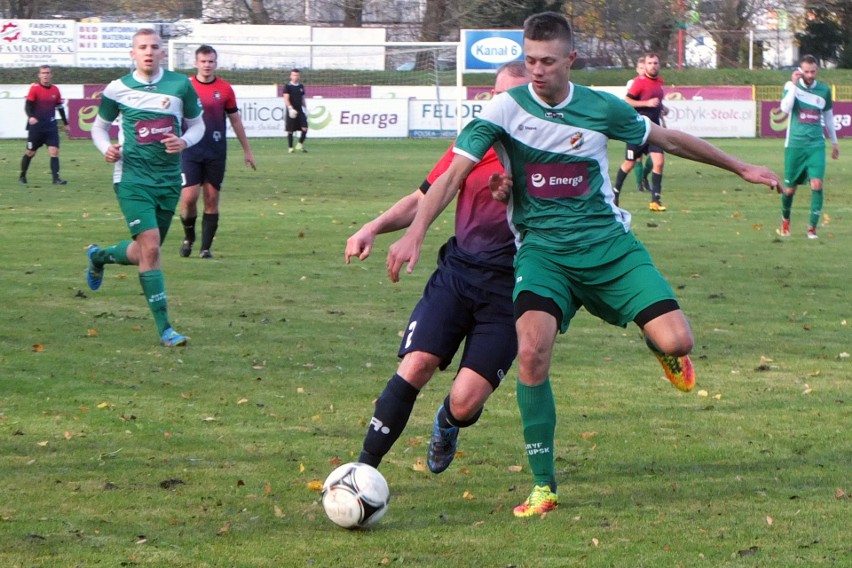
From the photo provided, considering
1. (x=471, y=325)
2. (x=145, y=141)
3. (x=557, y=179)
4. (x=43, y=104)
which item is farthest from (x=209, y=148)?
(x=43, y=104)

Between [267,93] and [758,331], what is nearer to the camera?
[758,331]

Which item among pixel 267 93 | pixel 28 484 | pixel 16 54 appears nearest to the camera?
pixel 28 484

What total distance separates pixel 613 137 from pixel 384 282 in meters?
6.91

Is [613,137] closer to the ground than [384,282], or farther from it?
farther from it

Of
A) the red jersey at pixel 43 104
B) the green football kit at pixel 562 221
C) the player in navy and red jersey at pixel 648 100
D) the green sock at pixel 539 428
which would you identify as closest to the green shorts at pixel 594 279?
the green football kit at pixel 562 221

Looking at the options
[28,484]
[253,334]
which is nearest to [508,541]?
[28,484]

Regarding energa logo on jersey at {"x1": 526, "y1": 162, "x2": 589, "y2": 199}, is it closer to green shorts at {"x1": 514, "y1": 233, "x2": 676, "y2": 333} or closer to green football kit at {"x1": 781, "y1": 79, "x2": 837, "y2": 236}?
green shorts at {"x1": 514, "y1": 233, "x2": 676, "y2": 333}

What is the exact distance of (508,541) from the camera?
4.79 metres

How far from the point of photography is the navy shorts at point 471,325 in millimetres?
5312

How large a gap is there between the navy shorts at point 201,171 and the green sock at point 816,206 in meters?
7.20

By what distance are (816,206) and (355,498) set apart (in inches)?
475

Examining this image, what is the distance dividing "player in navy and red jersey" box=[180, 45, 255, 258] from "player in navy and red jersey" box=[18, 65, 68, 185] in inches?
402

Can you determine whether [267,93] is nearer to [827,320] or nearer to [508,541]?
[827,320]

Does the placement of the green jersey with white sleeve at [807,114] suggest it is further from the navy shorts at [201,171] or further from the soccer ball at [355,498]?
the soccer ball at [355,498]
